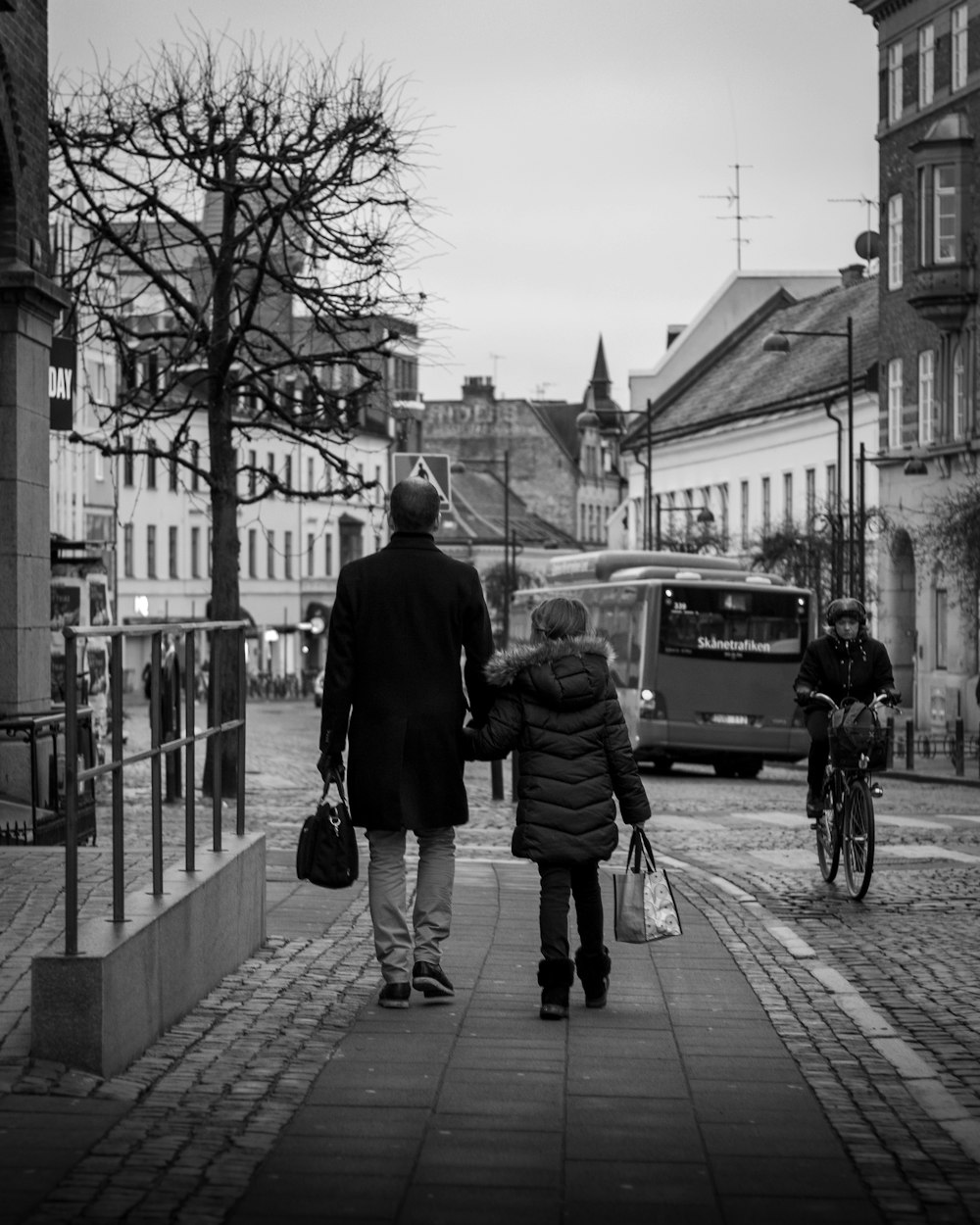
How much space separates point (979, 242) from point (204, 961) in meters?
44.4

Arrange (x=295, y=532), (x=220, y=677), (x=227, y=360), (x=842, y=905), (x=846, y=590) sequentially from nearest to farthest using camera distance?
(x=220, y=677), (x=842, y=905), (x=227, y=360), (x=846, y=590), (x=295, y=532)

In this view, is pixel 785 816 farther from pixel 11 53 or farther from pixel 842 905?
pixel 11 53

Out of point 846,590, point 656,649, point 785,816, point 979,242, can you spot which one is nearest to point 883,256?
point 979,242

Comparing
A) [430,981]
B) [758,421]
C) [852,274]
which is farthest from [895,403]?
[430,981]

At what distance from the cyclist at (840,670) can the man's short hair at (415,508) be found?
6.13 metres

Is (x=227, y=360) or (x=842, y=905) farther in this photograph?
(x=227, y=360)

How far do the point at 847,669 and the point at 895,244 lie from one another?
42475 mm

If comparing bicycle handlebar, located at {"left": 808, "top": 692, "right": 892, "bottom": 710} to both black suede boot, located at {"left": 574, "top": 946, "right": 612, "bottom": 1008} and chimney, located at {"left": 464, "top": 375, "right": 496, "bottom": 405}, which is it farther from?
chimney, located at {"left": 464, "top": 375, "right": 496, "bottom": 405}

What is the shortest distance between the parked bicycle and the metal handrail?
5.15m

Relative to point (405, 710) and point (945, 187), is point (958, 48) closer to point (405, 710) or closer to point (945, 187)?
point (945, 187)

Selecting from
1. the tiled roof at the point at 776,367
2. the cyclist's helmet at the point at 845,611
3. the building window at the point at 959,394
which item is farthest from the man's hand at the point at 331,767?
the tiled roof at the point at 776,367

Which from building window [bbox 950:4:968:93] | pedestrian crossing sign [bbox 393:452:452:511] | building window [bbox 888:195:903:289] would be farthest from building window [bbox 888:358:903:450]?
pedestrian crossing sign [bbox 393:452:452:511]

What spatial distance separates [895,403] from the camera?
2192 inches

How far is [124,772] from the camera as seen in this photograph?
8047 mm
